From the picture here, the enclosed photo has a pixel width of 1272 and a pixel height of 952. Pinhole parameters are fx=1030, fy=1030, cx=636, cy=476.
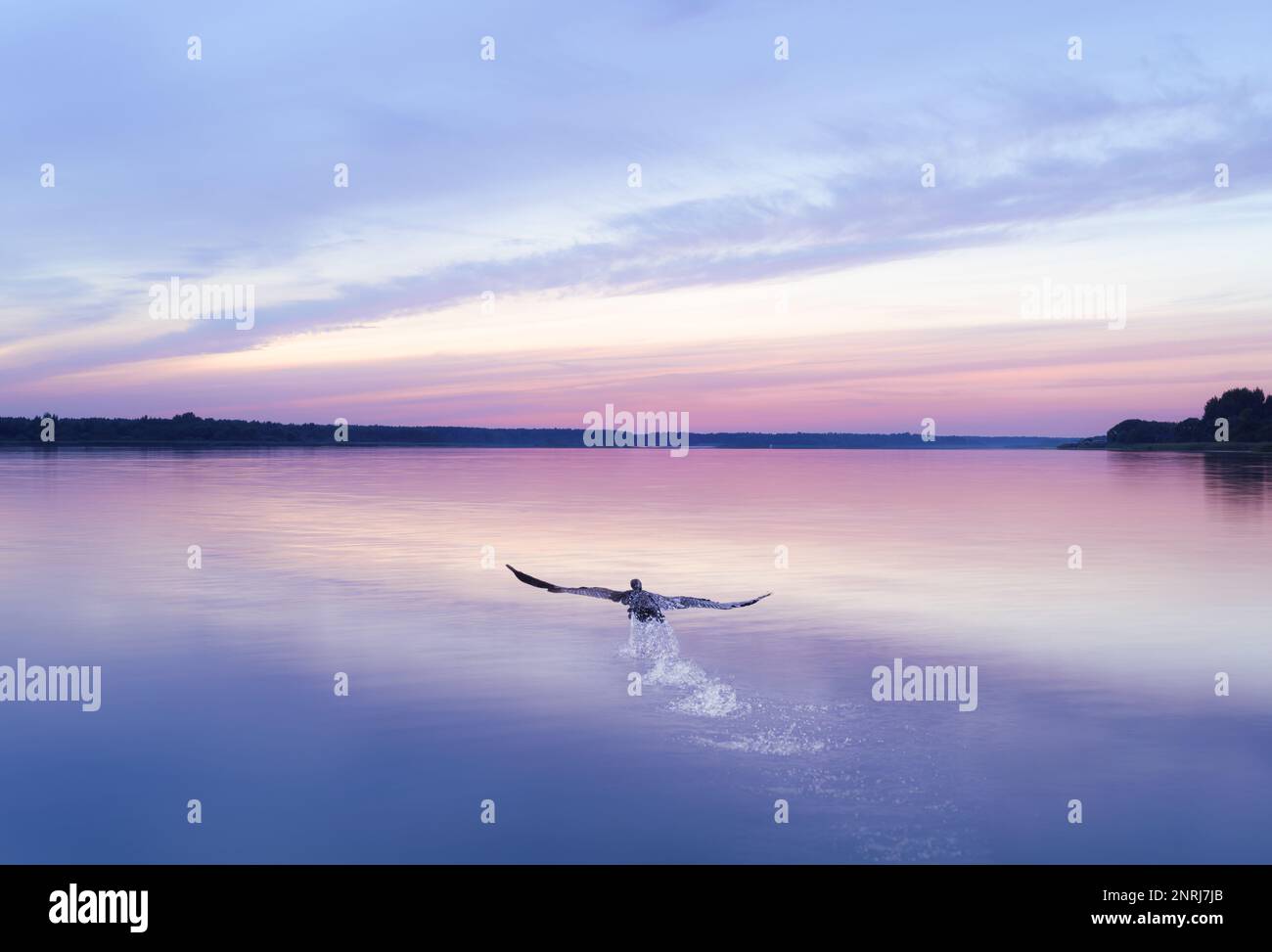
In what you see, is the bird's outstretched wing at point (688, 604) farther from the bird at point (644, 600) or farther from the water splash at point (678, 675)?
the water splash at point (678, 675)

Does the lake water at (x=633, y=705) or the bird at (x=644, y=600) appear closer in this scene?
the lake water at (x=633, y=705)

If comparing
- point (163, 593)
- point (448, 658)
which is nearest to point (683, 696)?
point (448, 658)

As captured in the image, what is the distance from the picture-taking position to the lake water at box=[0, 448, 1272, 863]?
13211 mm

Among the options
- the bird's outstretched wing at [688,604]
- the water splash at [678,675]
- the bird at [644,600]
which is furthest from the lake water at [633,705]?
the bird's outstretched wing at [688,604]

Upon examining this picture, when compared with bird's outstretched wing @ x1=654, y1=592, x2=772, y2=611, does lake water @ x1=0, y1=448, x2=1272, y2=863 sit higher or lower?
lower

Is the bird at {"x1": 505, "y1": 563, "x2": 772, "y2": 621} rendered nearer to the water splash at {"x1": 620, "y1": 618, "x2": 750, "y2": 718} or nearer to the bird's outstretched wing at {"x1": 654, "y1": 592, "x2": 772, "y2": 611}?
the bird's outstretched wing at {"x1": 654, "y1": 592, "x2": 772, "y2": 611}

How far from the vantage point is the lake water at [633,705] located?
13.2 meters

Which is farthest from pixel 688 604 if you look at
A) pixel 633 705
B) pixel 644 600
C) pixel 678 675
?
pixel 633 705

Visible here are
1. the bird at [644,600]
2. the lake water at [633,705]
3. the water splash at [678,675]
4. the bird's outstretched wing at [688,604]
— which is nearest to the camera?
the lake water at [633,705]

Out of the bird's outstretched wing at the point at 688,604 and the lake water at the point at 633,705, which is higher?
the bird's outstretched wing at the point at 688,604

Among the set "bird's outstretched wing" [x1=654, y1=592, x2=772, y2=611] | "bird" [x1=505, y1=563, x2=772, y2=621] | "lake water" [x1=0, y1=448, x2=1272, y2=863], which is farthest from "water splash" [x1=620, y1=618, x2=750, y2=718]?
"bird's outstretched wing" [x1=654, y1=592, x2=772, y2=611]

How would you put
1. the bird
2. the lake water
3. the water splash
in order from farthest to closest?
the bird, the water splash, the lake water
